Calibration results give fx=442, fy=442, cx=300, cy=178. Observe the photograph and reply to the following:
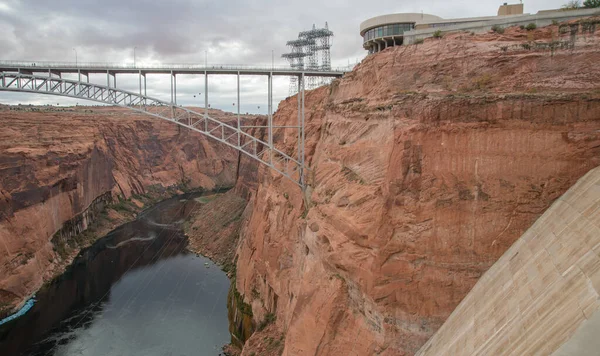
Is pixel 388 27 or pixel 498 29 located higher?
pixel 388 27

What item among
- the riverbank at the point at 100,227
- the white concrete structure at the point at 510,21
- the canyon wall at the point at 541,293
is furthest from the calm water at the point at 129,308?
the white concrete structure at the point at 510,21

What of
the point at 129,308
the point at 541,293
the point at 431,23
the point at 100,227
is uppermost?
the point at 431,23

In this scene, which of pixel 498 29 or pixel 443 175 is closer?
pixel 443 175

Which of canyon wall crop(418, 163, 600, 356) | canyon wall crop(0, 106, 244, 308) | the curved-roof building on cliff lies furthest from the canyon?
canyon wall crop(0, 106, 244, 308)

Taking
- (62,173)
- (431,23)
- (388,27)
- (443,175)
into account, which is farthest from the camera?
(62,173)

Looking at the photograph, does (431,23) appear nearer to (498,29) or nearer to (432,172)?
(498,29)

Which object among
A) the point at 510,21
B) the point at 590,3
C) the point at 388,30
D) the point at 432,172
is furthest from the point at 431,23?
the point at 432,172

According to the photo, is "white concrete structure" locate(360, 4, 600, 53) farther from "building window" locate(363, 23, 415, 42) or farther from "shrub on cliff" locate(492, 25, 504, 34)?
"shrub on cliff" locate(492, 25, 504, 34)

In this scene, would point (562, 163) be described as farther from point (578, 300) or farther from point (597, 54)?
point (578, 300)
